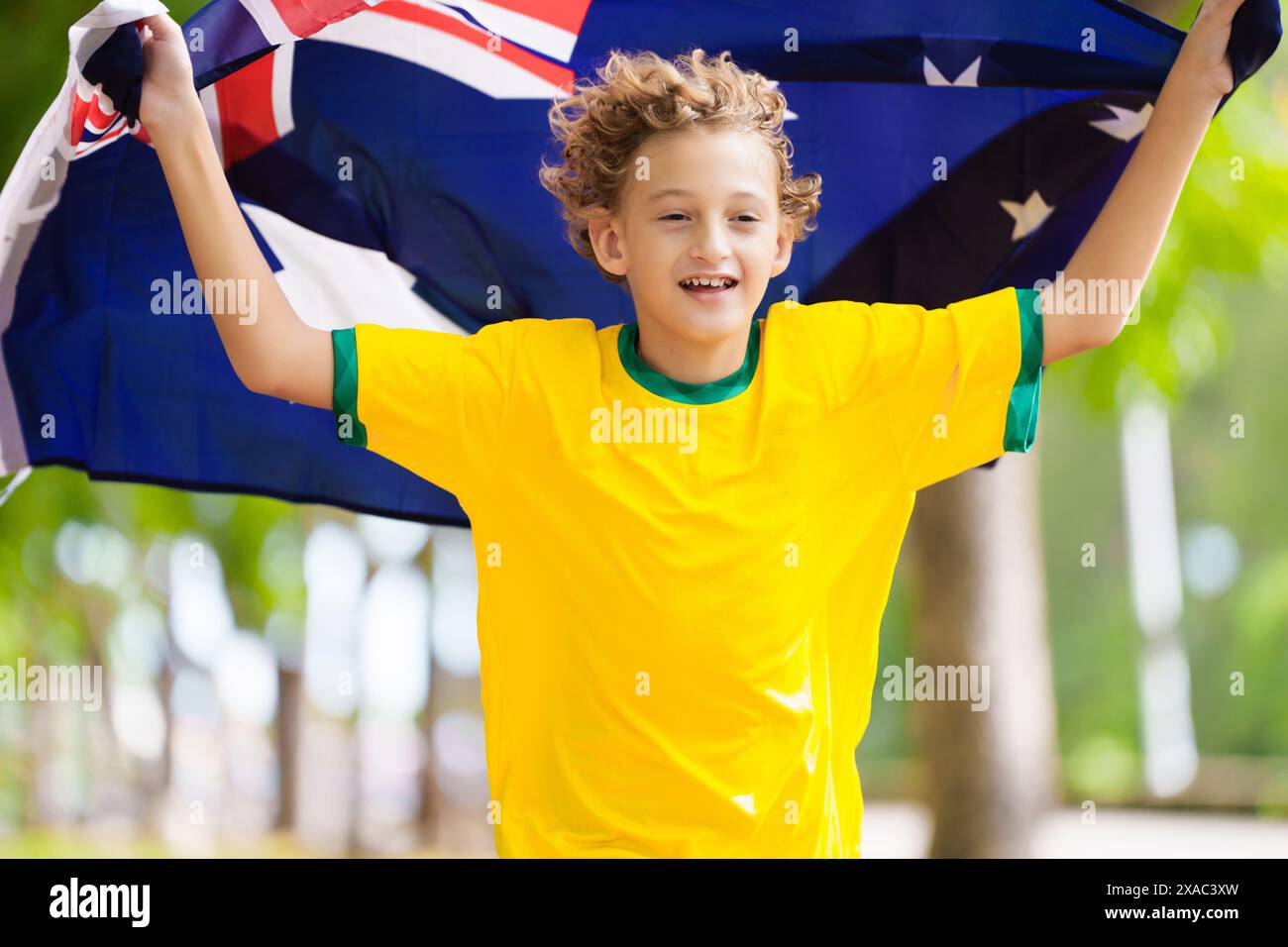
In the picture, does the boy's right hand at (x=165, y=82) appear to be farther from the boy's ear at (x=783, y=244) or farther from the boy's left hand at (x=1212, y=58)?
the boy's left hand at (x=1212, y=58)

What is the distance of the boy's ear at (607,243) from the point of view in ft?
9.36

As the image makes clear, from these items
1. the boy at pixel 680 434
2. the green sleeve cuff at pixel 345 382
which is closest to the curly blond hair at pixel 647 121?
the boy at pixel 680 434

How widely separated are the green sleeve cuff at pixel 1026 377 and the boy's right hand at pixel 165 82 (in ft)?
5.35

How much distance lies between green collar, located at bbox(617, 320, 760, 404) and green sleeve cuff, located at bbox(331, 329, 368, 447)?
1.78 ft

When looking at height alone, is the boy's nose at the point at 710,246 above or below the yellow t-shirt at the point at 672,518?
above

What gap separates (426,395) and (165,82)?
0.75 metres

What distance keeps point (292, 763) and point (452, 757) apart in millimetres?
1670

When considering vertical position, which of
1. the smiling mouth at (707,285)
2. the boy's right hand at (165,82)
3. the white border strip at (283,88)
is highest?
the white border strip at (283,88)

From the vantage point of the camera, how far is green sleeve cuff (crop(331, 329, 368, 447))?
100 inches

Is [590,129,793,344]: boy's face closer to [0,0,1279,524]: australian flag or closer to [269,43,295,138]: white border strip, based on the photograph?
[0,0,1279,524]: australian flag

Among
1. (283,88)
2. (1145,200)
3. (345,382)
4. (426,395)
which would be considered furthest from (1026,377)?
(283,88)

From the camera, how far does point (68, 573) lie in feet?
34.6

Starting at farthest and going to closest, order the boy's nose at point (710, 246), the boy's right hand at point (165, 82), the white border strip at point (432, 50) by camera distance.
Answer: the white border strip at point (432, 50) < the boy's nose at point (710, 246) < the boy's right hand at point (165, 82)
